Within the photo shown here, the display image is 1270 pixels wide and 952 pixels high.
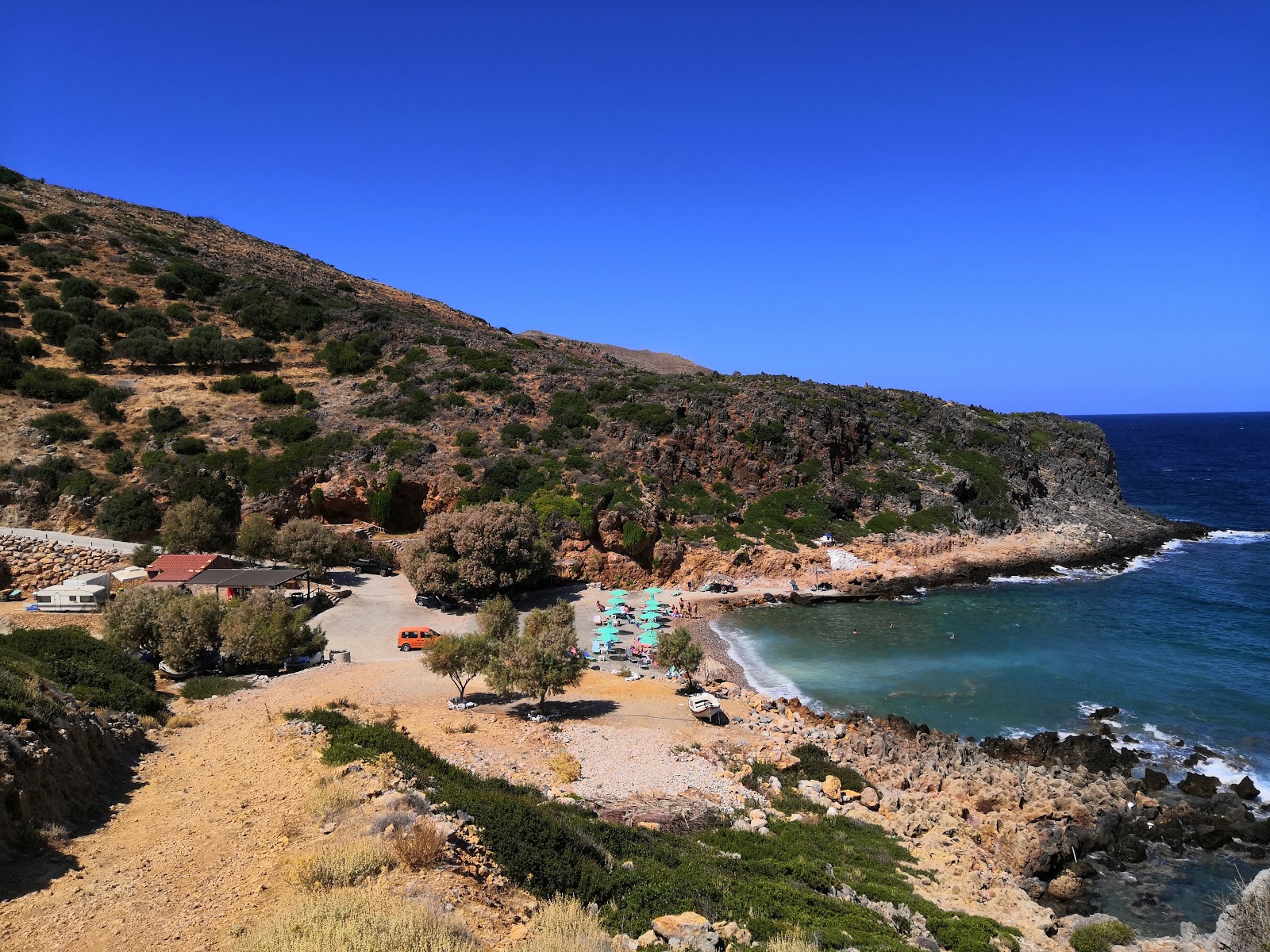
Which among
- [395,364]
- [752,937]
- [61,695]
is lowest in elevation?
[752,937]

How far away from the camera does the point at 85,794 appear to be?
10953 mm

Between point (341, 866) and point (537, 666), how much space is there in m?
12.5

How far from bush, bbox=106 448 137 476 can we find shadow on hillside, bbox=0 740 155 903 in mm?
31140

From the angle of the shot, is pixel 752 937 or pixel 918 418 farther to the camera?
pixel 918 418

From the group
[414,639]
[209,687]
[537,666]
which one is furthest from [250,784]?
[414,639]

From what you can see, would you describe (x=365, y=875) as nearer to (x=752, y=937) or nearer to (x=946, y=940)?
(x=752, y=937)

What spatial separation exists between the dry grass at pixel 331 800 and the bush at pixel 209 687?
10372 mm

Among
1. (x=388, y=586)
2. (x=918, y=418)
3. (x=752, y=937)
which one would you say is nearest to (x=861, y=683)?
(x=752, y=937)

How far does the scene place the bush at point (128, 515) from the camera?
3369cm

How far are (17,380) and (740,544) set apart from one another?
45.7m

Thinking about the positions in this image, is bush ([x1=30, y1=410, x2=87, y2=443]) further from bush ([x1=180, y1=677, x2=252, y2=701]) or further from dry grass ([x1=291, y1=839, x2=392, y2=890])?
dry grass ([x1=291, y1=839, x2=392, y2=890])

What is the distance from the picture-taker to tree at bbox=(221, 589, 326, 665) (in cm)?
2194

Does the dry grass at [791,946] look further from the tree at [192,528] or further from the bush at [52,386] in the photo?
the bush at [52,386]

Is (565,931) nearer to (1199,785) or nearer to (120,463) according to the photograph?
(1199,785)
